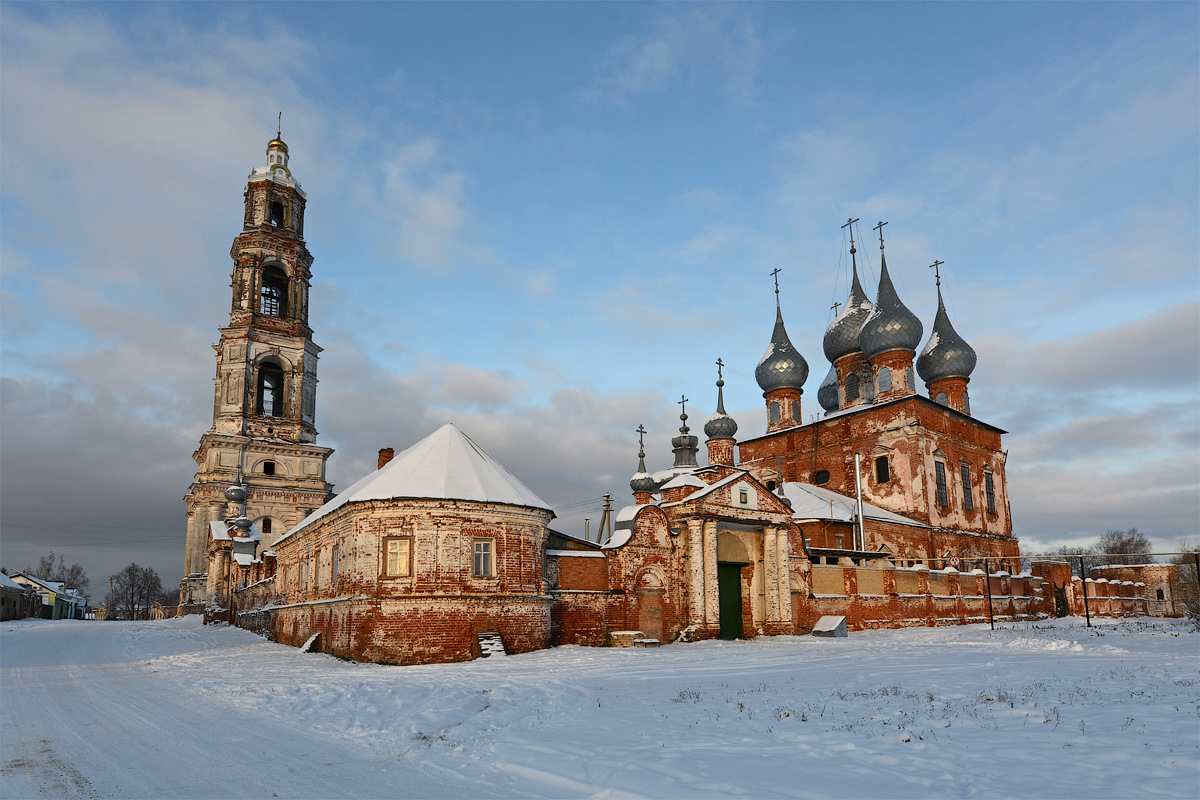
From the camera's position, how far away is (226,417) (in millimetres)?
50719

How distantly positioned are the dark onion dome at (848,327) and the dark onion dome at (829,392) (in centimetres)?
274

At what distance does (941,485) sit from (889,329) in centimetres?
859

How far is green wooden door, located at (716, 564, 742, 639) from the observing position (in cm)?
2662

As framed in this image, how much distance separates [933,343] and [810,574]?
961 inches

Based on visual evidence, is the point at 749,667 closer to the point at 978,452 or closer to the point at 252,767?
the point at 252,767

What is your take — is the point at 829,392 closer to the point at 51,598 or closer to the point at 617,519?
the point at 617,519

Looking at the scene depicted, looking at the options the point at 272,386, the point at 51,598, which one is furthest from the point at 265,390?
the point at 51,598

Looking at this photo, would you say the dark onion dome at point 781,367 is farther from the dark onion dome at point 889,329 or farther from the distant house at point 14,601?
the distant house at point 14,601

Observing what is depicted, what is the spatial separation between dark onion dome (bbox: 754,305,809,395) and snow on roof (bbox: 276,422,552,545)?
2664 centimetres

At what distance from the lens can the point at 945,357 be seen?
152ft

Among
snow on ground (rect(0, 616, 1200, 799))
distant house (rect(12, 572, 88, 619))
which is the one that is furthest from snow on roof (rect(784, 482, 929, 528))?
distant house (rect(12, 572, 88, 619))

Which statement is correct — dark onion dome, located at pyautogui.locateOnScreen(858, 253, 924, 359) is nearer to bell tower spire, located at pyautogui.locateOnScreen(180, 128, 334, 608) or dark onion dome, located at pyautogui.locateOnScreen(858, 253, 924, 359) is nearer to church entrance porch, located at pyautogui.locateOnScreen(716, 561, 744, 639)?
church entrance porch, located at pyautogui.locateOnScreen(716, 561, 744, 639)

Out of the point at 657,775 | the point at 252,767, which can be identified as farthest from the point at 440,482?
the point at 657,775

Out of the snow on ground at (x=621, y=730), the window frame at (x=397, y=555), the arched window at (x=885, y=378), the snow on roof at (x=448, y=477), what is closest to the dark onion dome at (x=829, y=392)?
the arched window at (x=885, y=378)
